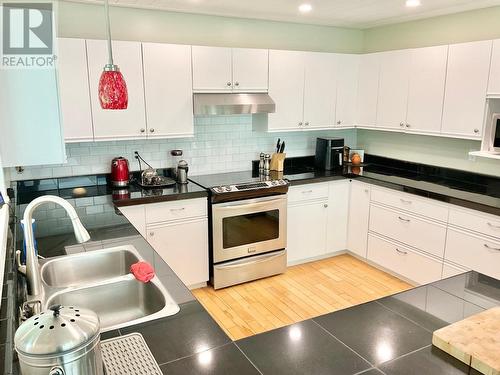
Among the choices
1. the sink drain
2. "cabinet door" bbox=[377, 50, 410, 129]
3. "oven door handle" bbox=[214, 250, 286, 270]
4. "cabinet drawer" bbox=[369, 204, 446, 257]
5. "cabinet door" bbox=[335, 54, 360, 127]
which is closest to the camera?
the sink drain

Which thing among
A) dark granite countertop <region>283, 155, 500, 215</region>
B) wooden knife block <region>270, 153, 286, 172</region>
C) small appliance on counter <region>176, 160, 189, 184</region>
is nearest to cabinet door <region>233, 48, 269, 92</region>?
wooden knife block <region>270, 153, 286, 172</region>

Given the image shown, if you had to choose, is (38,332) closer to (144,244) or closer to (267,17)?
(144,244)

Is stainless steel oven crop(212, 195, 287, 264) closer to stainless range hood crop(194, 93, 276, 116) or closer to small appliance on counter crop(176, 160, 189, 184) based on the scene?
small appliance on counter crop(176, 160, 189, 184)

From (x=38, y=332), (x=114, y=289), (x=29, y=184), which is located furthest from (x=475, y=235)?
(x=29, y=184)

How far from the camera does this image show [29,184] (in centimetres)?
342

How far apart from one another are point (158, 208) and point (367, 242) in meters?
2.18

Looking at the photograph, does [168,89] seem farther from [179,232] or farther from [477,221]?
[477,221]

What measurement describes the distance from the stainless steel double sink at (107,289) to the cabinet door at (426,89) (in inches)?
117

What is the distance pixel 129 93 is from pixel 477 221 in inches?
116

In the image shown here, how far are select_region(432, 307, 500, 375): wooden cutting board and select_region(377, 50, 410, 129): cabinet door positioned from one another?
297cm

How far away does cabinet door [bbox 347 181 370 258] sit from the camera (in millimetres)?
4160

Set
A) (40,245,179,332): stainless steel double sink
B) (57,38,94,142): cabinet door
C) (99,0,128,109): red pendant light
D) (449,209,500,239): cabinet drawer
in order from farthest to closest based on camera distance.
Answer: (57,38,94,142): cabinet door
(449,209,500,239): cabinet drawer
(99,0,128,109): red pendant light
(40,245,179,332): stainless steel double sink

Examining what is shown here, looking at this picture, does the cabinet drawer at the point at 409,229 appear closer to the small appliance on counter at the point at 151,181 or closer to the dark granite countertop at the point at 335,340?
the dark granite countertop at the point at 335,340

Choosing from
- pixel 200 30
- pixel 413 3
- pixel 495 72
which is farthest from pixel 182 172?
pixel 495 72
